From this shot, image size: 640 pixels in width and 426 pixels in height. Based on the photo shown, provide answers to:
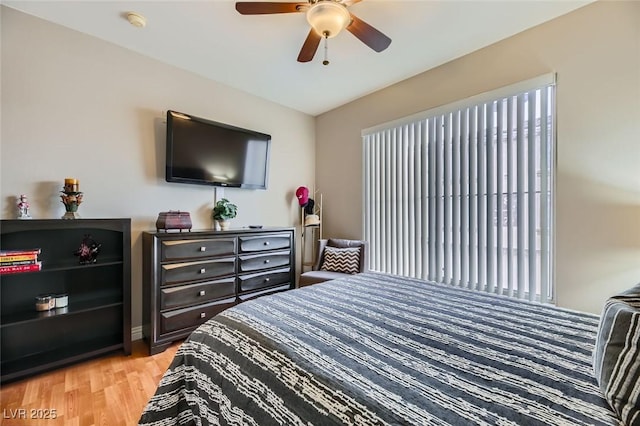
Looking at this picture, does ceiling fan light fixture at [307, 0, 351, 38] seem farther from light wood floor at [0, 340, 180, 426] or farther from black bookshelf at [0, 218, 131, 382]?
light wood floor at [0, 340, 180, 426]

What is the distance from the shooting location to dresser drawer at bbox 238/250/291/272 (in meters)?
2.90

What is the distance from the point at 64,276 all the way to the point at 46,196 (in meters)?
0.68

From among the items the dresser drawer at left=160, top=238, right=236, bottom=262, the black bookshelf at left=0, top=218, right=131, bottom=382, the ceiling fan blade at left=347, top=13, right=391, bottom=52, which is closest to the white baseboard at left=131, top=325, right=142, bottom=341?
the black bookshelf at left=0, top=218, right=131, bottom=382

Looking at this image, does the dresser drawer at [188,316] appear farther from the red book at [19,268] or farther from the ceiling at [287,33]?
the ceiling at [287,33]

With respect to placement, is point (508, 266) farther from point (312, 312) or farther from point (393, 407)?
point (393, 407)

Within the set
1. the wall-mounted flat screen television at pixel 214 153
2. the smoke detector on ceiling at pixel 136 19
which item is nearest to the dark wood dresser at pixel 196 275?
the wall-mounted flat screen television at pixel 214 153

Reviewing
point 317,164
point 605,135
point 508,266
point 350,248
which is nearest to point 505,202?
point 508,266

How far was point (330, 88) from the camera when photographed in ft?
10.8

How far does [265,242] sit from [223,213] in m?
0.58

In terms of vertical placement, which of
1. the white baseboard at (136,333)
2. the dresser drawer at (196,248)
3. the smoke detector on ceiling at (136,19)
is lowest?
the white baseboard at (136,333)

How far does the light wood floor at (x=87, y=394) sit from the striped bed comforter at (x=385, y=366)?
712 mm

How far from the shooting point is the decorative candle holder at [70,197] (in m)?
2.11

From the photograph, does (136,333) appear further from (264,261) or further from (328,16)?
(328,16)

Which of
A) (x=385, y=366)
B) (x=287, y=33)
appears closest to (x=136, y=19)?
(x=287, y=33)
